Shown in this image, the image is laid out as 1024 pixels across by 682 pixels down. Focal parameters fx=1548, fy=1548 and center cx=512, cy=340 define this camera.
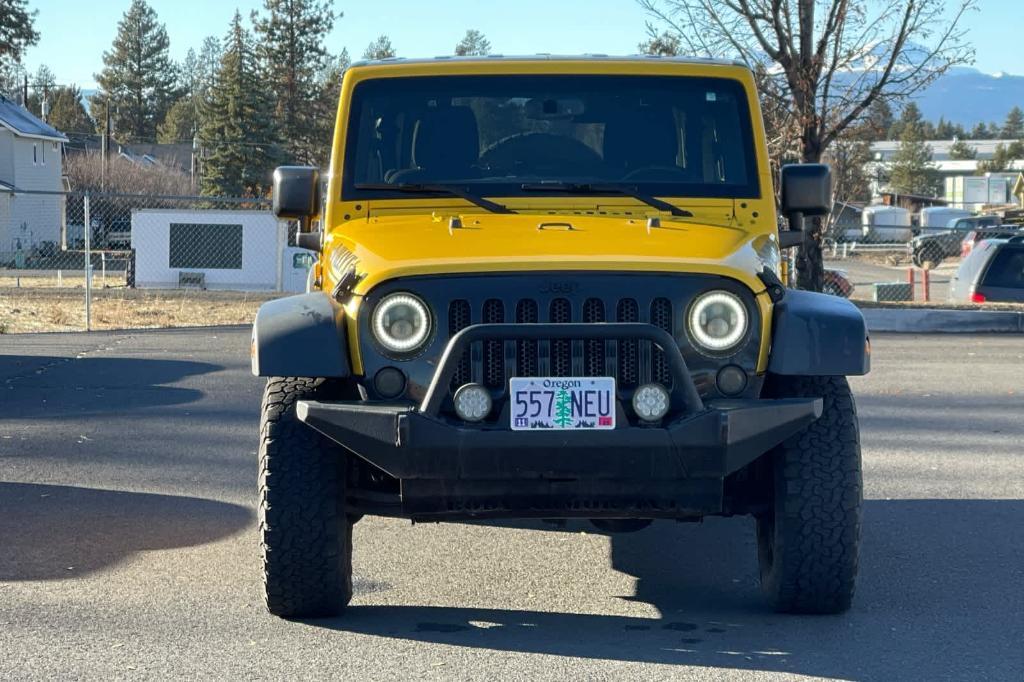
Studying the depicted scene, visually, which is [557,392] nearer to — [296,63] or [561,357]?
[561,357]

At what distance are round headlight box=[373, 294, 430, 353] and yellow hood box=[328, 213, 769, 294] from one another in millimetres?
86

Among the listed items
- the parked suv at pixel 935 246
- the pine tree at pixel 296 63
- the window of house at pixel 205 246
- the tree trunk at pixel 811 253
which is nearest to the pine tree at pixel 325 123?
the pine tree at pixel 296 63

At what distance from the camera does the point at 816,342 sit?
5438 millimetres

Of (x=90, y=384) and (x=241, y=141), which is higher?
(x=241, y=141)

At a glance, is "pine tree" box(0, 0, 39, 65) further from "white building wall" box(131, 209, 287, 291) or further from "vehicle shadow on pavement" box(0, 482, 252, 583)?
"vehicle shadow on pavement" box(0, 482, 252, 583)

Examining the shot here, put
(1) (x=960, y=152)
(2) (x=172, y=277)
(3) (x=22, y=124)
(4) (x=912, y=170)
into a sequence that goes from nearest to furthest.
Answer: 1. (2) (x=172, y=277)
2. (3) (x=22, y=124)
3. (4) (x=912, y=170)
4. (1) (x=960, y=152)

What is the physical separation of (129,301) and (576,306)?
933 inches

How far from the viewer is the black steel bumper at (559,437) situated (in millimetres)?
5055

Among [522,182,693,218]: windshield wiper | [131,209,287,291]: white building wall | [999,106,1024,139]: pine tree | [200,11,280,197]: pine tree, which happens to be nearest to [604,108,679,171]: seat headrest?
[522,182,693,218]: windshield wiper

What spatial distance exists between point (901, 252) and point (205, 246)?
3331 centimetres

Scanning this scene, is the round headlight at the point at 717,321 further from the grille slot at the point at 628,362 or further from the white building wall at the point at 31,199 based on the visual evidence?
the white building wall at the point at 31,199

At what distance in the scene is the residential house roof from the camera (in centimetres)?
5797

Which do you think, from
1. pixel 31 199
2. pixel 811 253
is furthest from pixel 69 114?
pixel 811 253

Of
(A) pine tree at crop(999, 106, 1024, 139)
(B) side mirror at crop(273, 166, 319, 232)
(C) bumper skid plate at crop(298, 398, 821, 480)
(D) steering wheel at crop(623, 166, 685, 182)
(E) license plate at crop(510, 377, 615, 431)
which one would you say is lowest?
(C) bumper skid plate at crop(298, 398, 821, 480)
